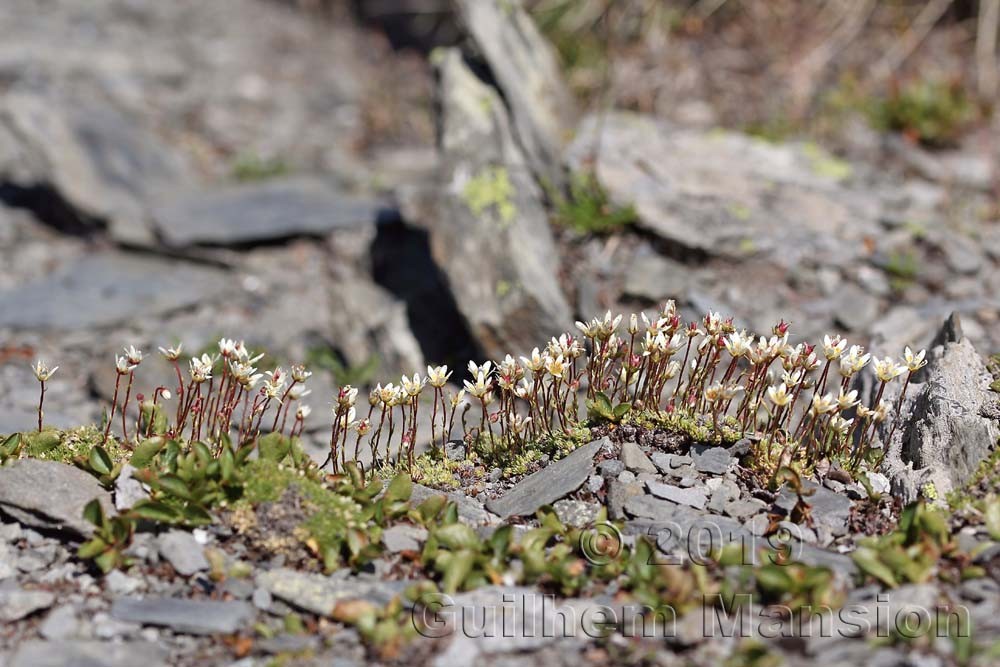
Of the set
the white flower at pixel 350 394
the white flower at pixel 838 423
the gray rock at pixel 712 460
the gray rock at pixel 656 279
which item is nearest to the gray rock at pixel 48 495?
the white flower at pixel 350 394

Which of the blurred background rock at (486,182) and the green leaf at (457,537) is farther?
the blurred background rock at (486,182)

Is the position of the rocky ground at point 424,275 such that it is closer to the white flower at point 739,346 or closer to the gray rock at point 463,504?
the gray rock at point 463,504

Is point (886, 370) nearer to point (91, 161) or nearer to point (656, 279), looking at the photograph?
point (656, 279)

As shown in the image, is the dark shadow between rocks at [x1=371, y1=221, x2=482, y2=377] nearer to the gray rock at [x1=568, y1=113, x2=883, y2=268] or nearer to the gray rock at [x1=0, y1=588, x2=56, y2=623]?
the gray rock at [x1=568, y1=113, x2=883, y2=268]

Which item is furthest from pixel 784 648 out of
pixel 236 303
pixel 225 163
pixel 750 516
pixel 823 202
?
pixel 225 163

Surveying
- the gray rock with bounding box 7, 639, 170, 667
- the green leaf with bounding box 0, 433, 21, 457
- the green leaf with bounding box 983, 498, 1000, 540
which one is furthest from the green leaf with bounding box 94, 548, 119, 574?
the green leaf with bounding box 983, 498, 1000, 540

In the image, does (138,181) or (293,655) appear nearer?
(293,655)

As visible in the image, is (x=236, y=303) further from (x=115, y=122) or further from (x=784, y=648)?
(x=784, y=648)
